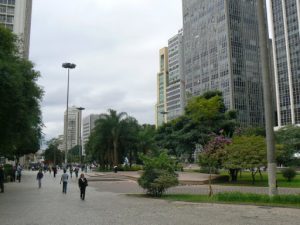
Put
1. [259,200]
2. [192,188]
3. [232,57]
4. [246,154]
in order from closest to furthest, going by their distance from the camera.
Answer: [259,200] < [192,188] < [246,154] < [232,57]

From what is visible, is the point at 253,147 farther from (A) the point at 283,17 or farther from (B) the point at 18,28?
(A) the point at 283,17

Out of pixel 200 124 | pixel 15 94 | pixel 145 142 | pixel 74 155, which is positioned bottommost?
pixel 15 94

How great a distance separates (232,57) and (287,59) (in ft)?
60.7

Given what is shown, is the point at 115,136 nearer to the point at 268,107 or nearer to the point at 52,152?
the point at 268,107

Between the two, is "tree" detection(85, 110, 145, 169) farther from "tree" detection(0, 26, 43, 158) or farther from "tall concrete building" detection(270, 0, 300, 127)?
"tall concrete building" detection(270, 0, 300, 127)

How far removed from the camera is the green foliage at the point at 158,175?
2050 cm

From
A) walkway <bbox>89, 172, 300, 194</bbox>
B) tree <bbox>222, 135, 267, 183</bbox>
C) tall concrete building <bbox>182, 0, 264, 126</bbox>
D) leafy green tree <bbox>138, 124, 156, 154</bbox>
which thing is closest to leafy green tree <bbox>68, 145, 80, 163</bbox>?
tall concrete building <bbox>182, 0, 264, 126</bbox>

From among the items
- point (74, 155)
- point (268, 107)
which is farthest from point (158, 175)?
point (74, 155)

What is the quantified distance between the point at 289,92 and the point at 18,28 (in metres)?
74.8

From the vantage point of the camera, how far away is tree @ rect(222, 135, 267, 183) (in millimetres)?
29344

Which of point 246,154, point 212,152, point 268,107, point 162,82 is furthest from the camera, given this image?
point 162,82

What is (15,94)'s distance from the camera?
754 inches

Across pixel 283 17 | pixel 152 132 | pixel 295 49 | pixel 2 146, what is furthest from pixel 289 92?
pixel 2 146

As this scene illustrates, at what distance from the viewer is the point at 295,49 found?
11100 cm
